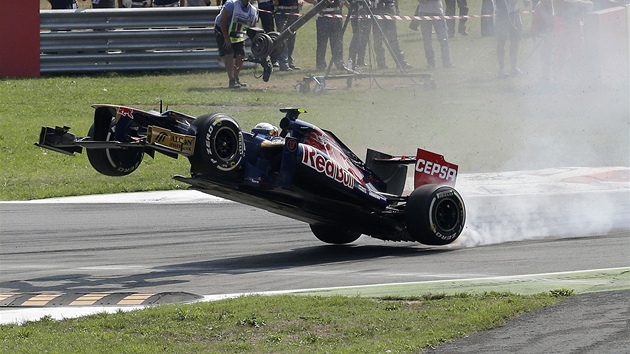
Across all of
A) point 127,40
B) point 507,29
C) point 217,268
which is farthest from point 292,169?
point 127,40

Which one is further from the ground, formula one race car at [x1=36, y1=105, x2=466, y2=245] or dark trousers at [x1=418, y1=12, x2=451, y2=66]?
dark trousers at [x1=418, y1=12, x2=451, y2=66]

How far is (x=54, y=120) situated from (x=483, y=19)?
35.9 ft

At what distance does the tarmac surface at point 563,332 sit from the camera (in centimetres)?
660

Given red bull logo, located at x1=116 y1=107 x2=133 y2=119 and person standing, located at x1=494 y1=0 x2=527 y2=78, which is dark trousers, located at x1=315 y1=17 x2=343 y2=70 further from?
red bull logo, located at x1=116 y1=107 x2=133 y2=119

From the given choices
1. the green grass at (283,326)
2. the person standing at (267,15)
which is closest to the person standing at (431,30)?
the person standing at (267,15)

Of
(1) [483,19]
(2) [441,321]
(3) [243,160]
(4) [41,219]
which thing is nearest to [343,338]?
(2) [441,321]

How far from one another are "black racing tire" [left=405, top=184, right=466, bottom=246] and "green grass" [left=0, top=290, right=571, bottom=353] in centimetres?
246

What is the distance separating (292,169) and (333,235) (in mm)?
1701

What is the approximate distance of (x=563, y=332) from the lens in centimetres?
693

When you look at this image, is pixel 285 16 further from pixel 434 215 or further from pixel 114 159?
pixel 114 159

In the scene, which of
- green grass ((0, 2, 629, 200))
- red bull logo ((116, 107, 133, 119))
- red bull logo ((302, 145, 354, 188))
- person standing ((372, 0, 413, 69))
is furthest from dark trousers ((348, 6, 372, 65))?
red bull logo ((116, 107, 133, 119))

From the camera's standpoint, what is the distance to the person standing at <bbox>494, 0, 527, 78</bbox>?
70.8 ft

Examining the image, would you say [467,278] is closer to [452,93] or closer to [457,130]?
[457,130]

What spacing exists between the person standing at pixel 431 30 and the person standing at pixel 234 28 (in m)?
3.66
